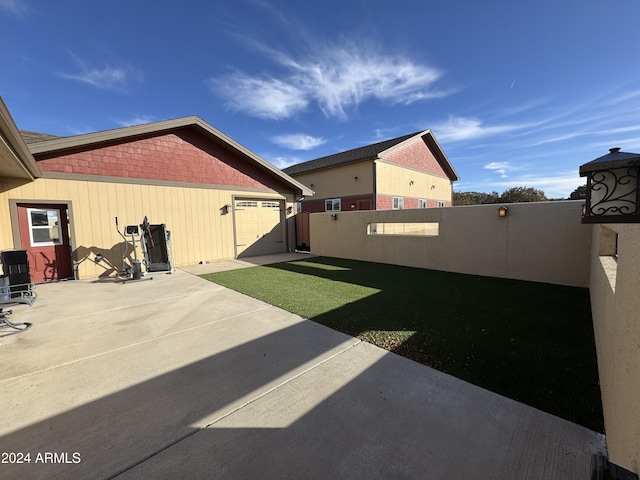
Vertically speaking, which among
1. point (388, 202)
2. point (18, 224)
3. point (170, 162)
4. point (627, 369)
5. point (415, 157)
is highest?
point (415, 157)

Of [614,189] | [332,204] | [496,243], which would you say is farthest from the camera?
[332,204]

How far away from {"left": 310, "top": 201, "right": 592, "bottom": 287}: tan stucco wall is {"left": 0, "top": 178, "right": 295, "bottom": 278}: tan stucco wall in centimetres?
563

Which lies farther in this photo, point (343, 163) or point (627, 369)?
point (343, 163)

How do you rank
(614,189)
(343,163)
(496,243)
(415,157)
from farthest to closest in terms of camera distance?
(415,157) → (343,163) → (496,243) → (614,189)

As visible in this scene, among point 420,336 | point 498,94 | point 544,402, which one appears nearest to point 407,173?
point 498,94

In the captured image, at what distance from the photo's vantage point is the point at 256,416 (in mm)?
2094

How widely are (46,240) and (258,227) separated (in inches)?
262

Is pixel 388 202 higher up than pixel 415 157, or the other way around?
pixel 415 157

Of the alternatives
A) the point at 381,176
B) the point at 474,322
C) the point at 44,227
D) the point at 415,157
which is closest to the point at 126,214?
the point at 44,227

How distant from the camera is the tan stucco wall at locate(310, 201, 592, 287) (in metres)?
5.75

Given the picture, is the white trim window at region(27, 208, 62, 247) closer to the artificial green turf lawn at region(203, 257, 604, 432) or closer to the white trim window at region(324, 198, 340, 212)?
the artificial green turf lawn at region(203, 257, 604, 432)

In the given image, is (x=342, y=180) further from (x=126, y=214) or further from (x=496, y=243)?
(x=126, y=214)

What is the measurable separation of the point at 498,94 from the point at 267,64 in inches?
361

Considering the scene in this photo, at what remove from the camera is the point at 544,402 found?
2.19 metres
